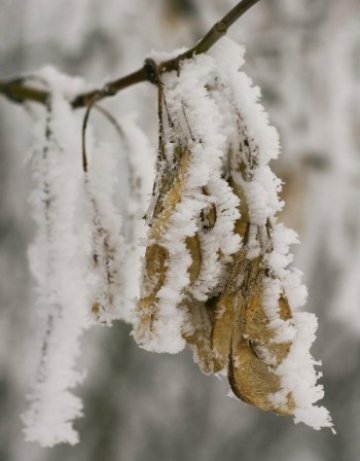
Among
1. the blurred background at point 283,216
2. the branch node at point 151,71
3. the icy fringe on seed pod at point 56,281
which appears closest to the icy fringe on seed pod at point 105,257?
the icy fringe on seed pod at point 56,281

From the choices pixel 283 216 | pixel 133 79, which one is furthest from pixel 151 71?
pixel 283 216

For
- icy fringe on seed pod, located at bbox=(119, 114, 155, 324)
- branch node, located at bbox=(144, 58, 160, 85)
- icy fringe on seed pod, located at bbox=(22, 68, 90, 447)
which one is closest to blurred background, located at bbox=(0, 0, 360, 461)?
icy fringe on seed pod, located at bbox=(119, 114, 155, 324)

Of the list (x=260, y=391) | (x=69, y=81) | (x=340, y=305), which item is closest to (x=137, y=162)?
(x=69, y=81)

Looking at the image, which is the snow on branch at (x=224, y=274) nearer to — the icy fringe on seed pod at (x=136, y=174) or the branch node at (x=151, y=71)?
the branch node at (x=151, y=71)

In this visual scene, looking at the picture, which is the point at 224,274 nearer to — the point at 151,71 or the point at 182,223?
the point at 182,223

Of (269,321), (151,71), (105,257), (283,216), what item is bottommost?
(269,321)

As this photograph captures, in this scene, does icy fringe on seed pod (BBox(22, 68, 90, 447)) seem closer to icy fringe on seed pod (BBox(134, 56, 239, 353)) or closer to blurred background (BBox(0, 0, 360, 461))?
icy fringe on seed pod (BBox(134, 56, 239, 353))
